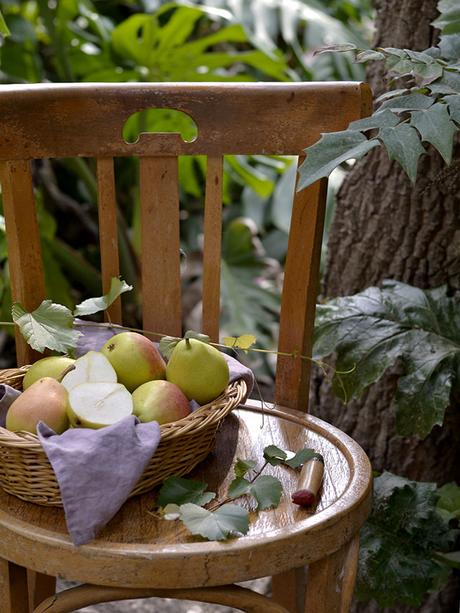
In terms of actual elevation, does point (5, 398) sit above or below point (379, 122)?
below

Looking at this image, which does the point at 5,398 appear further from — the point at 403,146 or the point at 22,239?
the point at 403,146

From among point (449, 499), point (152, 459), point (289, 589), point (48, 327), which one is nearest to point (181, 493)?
point (152, 459)

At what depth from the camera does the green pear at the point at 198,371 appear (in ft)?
3.31

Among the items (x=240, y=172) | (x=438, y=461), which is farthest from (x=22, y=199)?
(x=240, y=172)

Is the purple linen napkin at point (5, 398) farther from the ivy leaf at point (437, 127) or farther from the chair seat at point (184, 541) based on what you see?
the ivy leaf at point (437, 127)

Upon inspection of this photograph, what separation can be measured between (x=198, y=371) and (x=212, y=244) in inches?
12.4

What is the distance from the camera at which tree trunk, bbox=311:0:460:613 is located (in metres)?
1.51

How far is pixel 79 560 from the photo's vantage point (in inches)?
34.7

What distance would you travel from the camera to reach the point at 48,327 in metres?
1.08

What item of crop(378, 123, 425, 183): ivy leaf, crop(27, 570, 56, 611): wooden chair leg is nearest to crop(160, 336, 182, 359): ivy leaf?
crop(378, 123, 425, 183): ivy leaf

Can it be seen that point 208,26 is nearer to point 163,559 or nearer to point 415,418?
point 415,418

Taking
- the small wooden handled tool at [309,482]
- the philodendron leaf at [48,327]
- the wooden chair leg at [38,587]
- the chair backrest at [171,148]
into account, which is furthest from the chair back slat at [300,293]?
the wooden chair leg at [38,587]

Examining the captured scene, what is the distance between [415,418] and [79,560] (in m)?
0.61

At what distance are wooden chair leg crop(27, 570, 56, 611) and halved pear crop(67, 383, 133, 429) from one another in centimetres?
48
